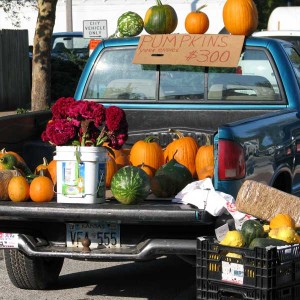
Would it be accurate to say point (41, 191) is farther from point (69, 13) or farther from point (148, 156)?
point (69, 13)

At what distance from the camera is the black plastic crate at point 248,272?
5363 mm

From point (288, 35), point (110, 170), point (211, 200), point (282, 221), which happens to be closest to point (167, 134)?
point (110, 170)

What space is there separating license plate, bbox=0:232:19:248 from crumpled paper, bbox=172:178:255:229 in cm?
112

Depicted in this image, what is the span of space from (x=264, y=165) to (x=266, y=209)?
85cm

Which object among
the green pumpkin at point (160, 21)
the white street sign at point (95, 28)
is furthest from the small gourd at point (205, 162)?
the white street sign at point (95, 28)

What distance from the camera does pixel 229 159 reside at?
651 cm

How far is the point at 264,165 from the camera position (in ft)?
23.3

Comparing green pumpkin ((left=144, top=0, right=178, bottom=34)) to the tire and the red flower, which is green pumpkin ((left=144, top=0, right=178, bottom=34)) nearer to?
the tire

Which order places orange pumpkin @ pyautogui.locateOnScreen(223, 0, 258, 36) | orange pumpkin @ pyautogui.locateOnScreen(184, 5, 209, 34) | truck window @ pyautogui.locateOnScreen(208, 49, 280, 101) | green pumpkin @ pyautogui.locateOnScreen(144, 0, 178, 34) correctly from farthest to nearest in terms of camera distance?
green pumpkin @ pyautogui.locateOnScreen(144, 0, 178, 34)
orange pumpkin @ pyautogui.locateOnScreen(184, 5, 209, 34)
orange pumpkin @ pyautogui.locateOnScreen(223, 0, 258, 36)
truck window @ pyautogui.locateOnScreen(208, 49, 280, 101)

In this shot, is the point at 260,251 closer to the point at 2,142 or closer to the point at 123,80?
the point at 2,142

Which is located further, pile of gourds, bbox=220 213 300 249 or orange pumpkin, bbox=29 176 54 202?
orange pumpkin, bbox=29 176 54 202

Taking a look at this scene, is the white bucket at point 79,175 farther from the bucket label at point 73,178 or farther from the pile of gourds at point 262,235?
the pile of gourds at point 262,235

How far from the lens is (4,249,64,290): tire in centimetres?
731

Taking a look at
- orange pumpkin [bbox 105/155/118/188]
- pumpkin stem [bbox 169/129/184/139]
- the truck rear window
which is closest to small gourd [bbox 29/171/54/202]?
orange pumpkin [bbox 105/155/118/188]
